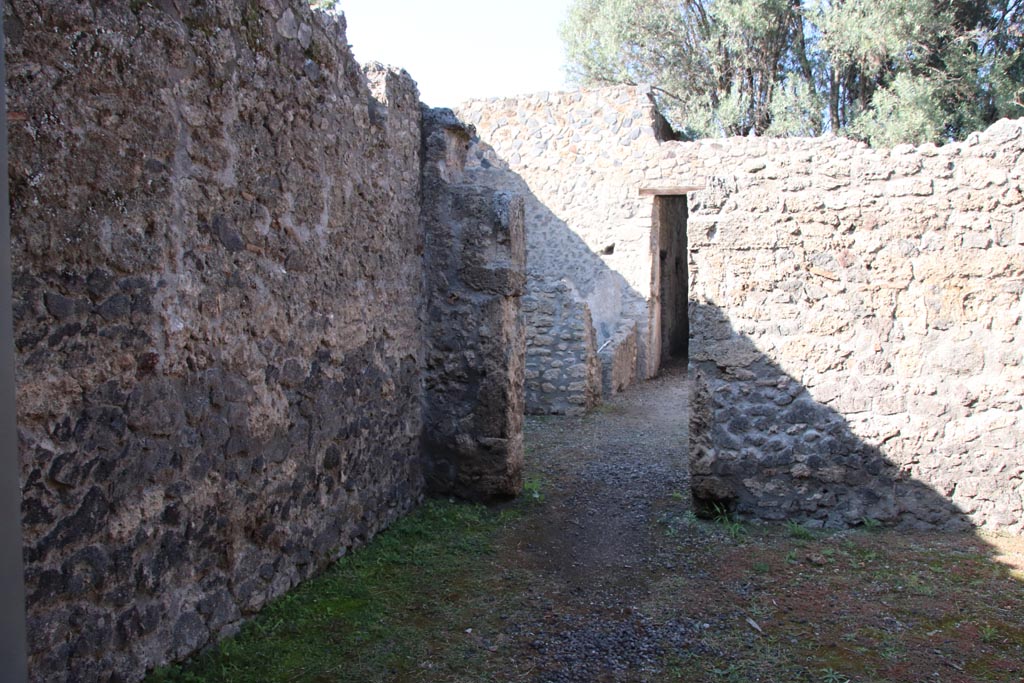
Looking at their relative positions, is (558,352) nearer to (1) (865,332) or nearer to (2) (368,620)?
(1) (865,332)

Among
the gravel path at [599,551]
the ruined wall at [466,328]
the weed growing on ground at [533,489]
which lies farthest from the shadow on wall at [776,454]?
the ruined wall at [466,328]

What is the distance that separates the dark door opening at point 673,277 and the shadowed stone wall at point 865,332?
276 inches

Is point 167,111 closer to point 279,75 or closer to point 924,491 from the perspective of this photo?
point 279,75

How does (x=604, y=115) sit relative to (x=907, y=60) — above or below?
below

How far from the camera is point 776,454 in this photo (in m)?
4.69

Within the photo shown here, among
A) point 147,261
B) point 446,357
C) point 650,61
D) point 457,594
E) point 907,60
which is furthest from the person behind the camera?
point 650,61

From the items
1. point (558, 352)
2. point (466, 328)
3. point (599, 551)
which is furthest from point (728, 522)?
point (558, 352)

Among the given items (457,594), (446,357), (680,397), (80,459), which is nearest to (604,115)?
(680,397)

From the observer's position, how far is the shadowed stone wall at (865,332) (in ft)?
14.7

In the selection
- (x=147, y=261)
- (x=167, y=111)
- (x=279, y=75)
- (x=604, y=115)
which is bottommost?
(x=147, y=261)

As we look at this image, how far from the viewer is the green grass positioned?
2992 mm

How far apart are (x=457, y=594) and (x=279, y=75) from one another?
2.46m

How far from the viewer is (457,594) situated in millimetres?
3818

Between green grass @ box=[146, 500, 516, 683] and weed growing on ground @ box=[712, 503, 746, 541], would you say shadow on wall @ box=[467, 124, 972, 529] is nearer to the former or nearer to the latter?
weed growing on ground @ box=[712, 503, 746, 541]
